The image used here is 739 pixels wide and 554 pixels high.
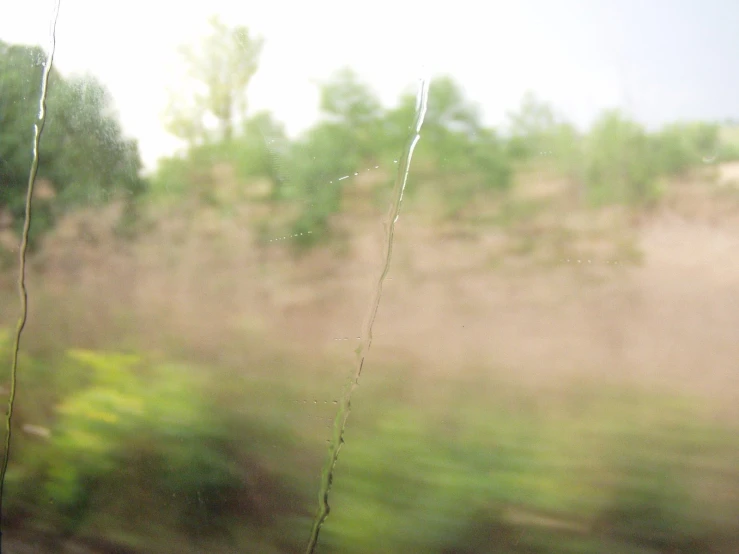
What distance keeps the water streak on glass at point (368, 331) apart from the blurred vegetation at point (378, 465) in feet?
0.12

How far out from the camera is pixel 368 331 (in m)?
2.03

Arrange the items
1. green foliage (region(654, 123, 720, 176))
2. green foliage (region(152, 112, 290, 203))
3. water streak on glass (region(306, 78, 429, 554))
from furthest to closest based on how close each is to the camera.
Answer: green foliage (region(152, 112, 290, 203)) < water streak on glass (region(306, 78, 429, 554)) < green foliage (region(654, 123, 720, 176))

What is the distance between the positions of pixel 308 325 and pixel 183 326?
1.74 feet

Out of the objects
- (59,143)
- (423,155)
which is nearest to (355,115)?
(423,155)

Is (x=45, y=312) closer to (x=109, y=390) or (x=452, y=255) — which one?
(x=109, y=390)

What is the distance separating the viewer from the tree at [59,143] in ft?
8.38

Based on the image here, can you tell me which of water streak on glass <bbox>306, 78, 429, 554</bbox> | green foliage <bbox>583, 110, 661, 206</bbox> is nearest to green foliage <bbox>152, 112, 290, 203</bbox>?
water streak on glass <bbox>306, 78, 429, 554</bbox>

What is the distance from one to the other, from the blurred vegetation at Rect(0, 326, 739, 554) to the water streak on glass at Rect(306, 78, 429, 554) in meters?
0.04

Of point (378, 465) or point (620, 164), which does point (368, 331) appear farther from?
point (620, 164)

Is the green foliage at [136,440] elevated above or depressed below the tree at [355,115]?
below

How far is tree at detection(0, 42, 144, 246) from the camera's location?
2.55 meters

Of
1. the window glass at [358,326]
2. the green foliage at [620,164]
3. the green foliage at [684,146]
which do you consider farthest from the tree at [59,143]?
the green foliage at [684,146]

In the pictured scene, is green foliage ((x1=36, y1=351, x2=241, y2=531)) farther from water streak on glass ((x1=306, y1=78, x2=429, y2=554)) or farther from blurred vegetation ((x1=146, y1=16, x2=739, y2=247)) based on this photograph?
blurred vegetation ((x1=146, y1=16, x2=739, y2=247))

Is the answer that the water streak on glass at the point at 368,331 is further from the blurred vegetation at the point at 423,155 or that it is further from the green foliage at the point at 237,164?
the green foliage at the point at 237,164
